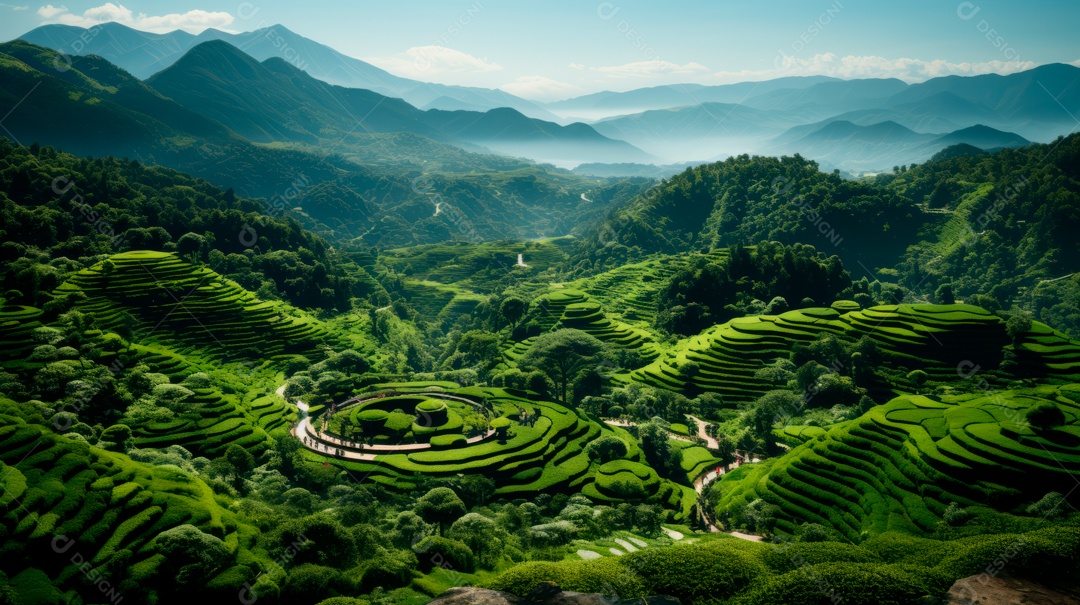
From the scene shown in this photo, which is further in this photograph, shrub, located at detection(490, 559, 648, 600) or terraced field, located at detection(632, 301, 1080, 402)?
terraced field, located at detection(632, 301, 1080, 402)

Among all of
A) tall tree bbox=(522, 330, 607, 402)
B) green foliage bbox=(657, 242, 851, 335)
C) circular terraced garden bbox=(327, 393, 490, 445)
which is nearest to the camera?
circular terraced garden bbox=(327, 393, 490, 445)

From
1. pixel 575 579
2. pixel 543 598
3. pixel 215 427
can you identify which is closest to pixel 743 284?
pixel 215 427

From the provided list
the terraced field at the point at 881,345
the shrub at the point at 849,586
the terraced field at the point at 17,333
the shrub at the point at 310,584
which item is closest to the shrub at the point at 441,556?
the shrub at the point at 310,584

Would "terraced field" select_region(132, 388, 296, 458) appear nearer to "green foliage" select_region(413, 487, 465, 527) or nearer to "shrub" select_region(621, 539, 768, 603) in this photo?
"green foliage" select_region(413, 487, 465, 527)

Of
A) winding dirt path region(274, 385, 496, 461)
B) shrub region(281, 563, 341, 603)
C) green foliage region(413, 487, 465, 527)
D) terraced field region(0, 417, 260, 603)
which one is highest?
terraced field region(0, 417, 260, 603)

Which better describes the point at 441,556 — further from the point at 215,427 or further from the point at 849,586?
the point at 215,427

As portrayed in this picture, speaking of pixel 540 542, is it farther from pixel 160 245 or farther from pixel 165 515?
pixel 160 245

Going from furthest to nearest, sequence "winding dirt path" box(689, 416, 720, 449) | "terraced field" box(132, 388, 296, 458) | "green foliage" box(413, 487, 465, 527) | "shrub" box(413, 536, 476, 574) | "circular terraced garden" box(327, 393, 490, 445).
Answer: "winding dirt path" box(689, 416, 720, 449) < "circular terraced garden" box(327, 393, 490, 445) < "terraced field" box(132, 388, 296, 458) < "green foliage" box(413, 487, 465, 527) < "shrub" box(413, 536, 476, 574)

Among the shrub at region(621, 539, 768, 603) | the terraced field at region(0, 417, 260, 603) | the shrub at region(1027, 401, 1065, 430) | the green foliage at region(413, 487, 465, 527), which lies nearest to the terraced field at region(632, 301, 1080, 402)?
the shrub at region(1027, 401, 1065, 430)
